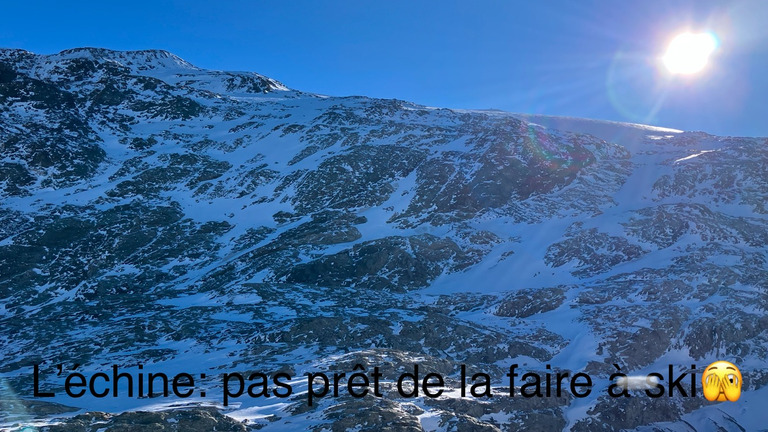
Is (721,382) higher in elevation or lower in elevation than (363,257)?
lower

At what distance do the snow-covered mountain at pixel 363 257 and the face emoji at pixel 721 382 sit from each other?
97 centimetres

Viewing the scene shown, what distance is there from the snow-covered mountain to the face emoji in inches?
38.2

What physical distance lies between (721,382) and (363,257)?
1730 inches

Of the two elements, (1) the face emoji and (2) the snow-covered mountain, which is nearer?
(2) the snow-covered mountain

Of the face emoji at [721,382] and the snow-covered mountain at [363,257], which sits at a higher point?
the snow-covered mountain at [363,257]

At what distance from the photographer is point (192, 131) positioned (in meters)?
136

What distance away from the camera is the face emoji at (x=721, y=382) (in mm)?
46531

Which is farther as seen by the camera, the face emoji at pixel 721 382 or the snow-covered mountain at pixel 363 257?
the face emoji at pixel 721 382

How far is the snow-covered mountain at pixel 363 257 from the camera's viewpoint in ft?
141

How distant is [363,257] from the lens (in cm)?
7881

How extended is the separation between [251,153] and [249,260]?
4805 centimetres

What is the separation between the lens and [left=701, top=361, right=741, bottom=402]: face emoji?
46.5 metres

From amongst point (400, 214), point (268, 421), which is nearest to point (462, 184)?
point (400, 214)

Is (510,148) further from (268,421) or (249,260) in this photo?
(268,421)
